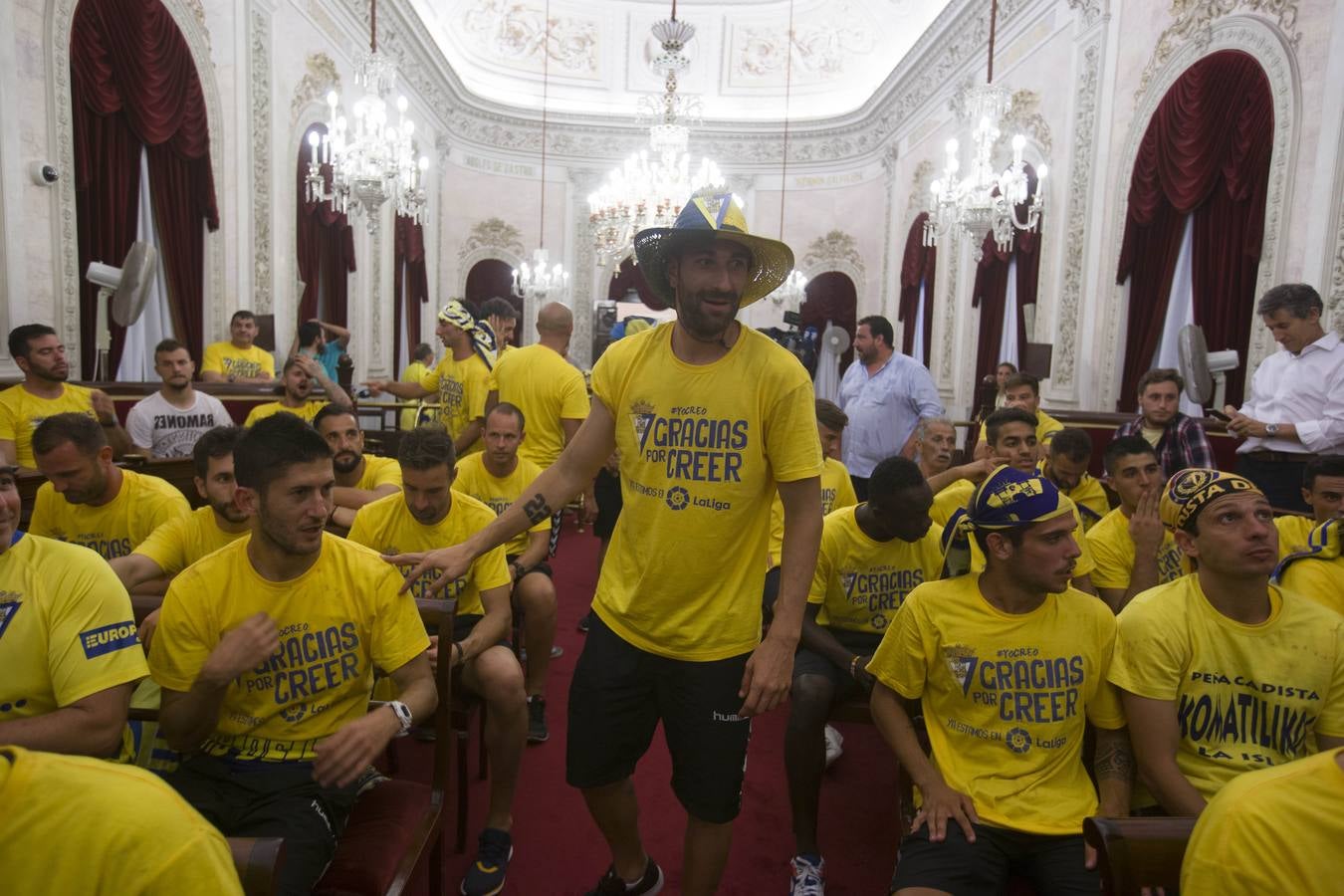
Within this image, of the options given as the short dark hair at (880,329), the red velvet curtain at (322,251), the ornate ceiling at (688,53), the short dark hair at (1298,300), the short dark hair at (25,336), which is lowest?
the short dark hair at (25,336)

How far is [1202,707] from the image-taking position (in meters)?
1.72

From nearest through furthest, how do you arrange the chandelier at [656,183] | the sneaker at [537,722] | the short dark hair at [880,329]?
the sneaker at [537,722] → the short dark hair at [880,329] → the chandelier at [656,183]

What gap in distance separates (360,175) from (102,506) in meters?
4.23

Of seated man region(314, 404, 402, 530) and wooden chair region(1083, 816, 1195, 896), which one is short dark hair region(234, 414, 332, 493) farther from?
wooden chair region(1083, 816, 1195, 896)

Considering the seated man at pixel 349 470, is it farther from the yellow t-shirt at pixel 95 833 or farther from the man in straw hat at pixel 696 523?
the yellow t-shirt at pixel 95 833

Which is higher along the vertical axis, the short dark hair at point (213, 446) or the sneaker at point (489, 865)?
the short dark hair at point (213, 446)

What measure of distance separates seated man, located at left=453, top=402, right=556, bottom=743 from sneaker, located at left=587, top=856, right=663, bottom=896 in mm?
869

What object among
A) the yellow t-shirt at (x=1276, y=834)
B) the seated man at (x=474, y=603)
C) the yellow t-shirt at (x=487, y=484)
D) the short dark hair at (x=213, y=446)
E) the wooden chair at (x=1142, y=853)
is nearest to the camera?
the yellow t-shirt at (x=1276, y=834)

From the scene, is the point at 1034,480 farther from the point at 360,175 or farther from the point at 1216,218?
the point at 360,175

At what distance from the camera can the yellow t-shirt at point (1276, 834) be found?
0.86 m

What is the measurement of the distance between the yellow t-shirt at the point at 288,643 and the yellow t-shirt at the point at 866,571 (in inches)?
54.3

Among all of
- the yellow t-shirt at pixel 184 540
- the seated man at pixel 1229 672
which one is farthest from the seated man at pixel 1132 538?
the yellow t-shirt at pixel 184 540

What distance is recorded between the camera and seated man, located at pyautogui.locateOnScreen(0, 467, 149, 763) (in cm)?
149

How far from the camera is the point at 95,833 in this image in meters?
0.75
